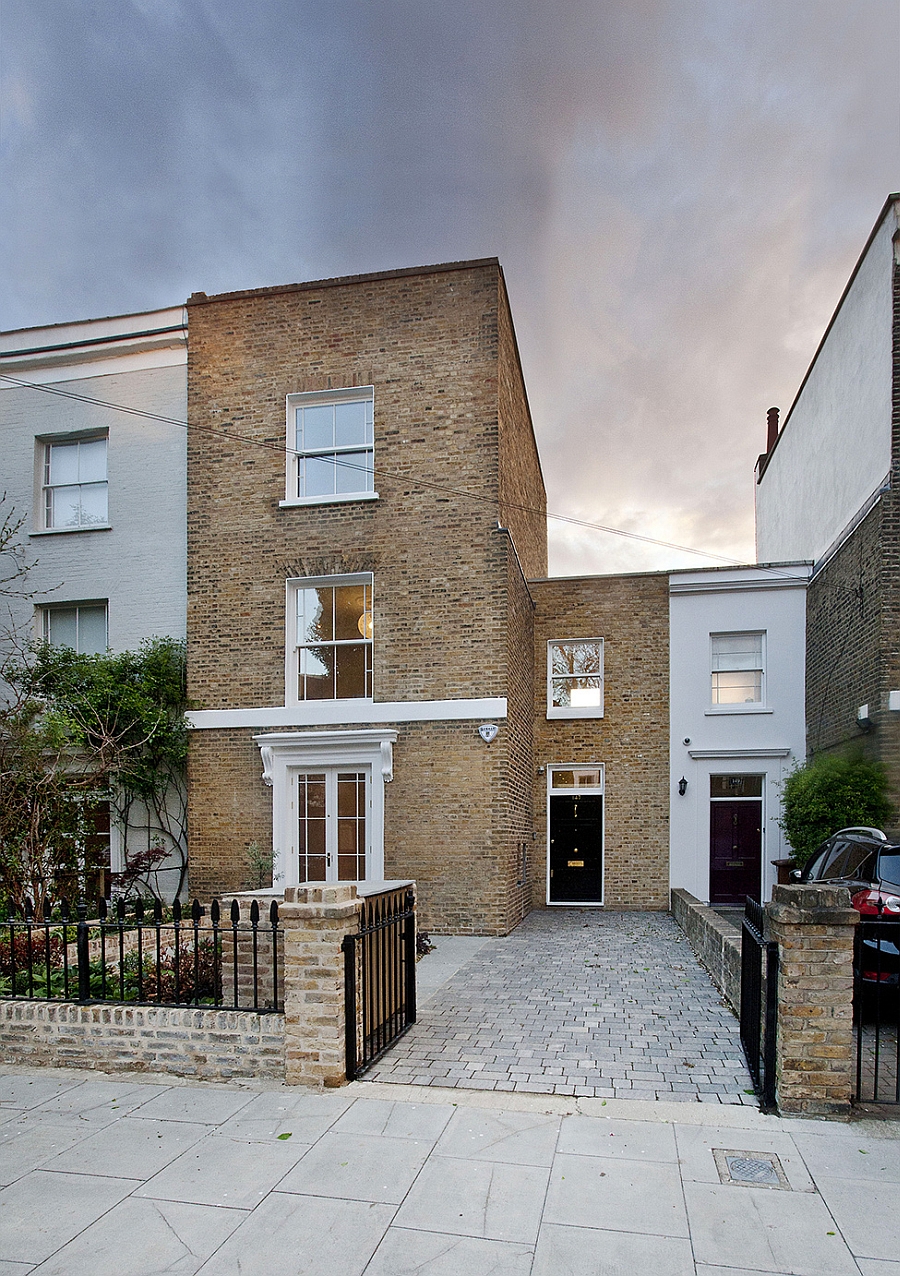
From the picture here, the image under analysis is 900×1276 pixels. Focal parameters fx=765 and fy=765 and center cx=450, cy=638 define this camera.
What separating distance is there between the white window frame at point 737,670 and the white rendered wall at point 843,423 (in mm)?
2066

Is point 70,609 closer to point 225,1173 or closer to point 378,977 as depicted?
point 378,977

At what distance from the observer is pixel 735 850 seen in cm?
1410

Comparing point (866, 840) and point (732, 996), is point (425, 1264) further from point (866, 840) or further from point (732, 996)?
point (866, 840)

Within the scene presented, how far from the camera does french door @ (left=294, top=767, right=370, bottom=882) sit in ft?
39.1

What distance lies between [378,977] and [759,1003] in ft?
9.27

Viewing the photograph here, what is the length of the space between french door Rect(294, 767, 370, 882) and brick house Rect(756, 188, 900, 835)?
7514mm

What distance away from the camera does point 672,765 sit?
46.8 feet

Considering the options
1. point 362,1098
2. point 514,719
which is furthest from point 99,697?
point 362,1098

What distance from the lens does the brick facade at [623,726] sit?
14.1m

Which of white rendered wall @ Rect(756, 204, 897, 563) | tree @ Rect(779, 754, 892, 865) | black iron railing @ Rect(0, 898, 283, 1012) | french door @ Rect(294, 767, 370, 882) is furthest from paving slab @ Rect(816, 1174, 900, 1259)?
white rendered wall @ Rect(756, 204, 897, 563)

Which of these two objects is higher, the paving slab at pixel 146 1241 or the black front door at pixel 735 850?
the paving slab at pixel 146 1241

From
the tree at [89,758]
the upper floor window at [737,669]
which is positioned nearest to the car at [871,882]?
the upper floor window at [737,669]

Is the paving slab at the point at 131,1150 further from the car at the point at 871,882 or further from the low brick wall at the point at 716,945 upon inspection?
the low brick wall at the point at 716,945

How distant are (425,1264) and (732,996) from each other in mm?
4865
